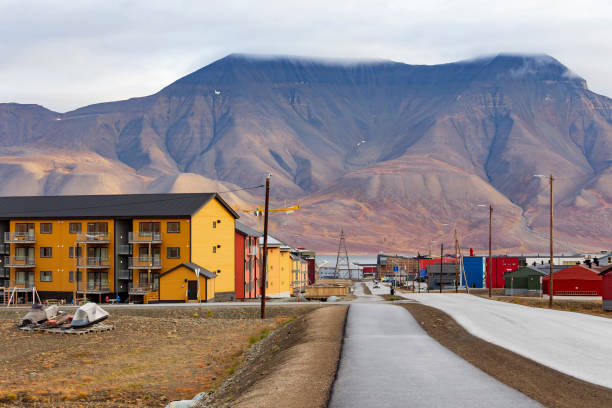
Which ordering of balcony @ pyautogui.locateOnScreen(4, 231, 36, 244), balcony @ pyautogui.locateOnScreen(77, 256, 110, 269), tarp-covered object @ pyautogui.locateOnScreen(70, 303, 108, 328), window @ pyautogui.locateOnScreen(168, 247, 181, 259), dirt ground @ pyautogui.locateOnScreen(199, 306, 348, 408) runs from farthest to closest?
balcony @ pyautogui.locateOnScreen(4, 231, 36, 244) < balcony @ pyautogui.locateOnScreen(77, 256, 110, 269) < window @ pyautogui.locateOnScreen(168, 247, 181, 259) < tarp-covered object @ pyautogui.locateOnScreen(70, 303, 108, 328) < dirt ground @ pyautogui.locateOnScreen(199, 306, 348, 408)

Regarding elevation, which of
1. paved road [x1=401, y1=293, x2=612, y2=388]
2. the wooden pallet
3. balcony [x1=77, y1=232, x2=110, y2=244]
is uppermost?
balcony [x1=77, y1=232, x2=110, y2=244]

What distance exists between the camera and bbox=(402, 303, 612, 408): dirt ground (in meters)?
17.6

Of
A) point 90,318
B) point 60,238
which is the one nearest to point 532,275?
point 60,238

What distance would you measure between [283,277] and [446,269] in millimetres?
55370

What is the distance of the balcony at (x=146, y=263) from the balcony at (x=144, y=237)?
1903 millimetres

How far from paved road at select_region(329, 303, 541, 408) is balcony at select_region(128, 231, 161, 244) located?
49.8m

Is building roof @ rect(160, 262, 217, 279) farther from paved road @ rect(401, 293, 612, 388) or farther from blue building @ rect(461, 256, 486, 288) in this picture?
blue building @ rect(461, 256, 486, 288)

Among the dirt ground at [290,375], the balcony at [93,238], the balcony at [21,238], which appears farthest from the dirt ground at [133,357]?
the balcony at [21,238]

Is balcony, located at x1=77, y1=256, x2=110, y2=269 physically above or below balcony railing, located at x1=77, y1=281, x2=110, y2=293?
above

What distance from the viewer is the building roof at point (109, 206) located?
7750 cm

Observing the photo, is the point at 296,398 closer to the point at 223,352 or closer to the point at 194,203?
the point at 223,352

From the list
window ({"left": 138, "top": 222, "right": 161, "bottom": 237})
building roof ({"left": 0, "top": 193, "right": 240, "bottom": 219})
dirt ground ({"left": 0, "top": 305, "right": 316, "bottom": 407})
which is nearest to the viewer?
dirt ground ({"left": 0, "top": 305, "right": 316, "bottom": 407})

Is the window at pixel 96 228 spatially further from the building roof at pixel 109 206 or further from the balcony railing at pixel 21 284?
the balcony railing at pixel 21 284

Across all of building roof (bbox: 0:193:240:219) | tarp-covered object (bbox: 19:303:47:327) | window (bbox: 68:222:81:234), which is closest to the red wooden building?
building roof (bbox: 0:193:240:219)
